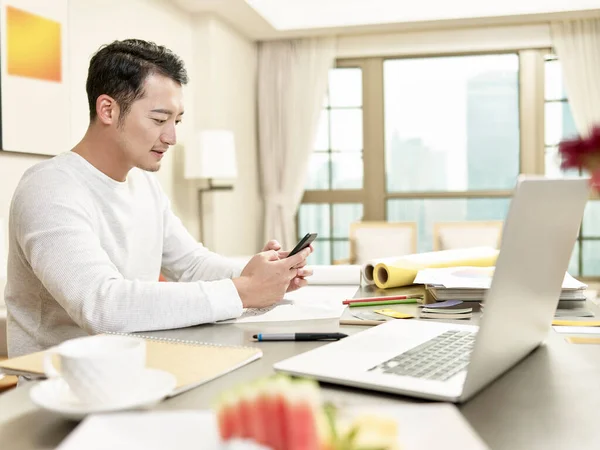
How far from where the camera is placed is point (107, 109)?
165 cm

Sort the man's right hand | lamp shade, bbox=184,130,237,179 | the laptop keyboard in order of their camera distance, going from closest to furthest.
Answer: the laptop keyboard, the man's right hand, lamp shade, bbox=184,130,237,179

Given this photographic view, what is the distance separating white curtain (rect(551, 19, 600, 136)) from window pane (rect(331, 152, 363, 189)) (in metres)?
1.90

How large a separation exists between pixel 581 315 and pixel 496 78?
479cm

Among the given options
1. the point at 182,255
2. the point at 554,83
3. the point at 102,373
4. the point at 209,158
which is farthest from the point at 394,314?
the point at 554,83

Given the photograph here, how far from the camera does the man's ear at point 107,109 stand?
5.39 feet

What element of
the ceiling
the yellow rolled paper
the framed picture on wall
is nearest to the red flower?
the yellow rolled paper

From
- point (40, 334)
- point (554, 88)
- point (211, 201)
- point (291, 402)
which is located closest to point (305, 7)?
point (211, 201)

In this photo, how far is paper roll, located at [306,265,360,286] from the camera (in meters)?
1.82

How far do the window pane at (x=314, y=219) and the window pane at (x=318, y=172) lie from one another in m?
0.19

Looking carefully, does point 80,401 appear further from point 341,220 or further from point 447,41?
point 447,41

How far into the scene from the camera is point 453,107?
5727 millimetres

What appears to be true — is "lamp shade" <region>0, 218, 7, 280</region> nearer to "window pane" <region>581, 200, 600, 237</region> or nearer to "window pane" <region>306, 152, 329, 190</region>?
"window pane" <region>306, 152, 329, 190</region>

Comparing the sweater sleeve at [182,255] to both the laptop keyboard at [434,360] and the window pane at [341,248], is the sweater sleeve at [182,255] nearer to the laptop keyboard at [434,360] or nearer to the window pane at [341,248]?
the laptop keyboard at [434,360]

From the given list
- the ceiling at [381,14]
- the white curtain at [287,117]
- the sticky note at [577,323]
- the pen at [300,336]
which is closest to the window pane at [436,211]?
the white curtain at [287,117]
